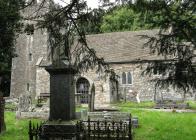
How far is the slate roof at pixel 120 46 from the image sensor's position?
107 ft

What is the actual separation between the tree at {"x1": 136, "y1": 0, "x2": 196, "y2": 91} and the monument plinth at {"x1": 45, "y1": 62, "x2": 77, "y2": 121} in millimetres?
2685

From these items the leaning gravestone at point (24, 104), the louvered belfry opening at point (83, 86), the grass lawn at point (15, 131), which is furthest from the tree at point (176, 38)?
the louvered belfry opening at point (83, 86)

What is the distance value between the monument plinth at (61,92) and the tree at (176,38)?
2685 millimetres

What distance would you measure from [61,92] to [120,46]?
23.3m

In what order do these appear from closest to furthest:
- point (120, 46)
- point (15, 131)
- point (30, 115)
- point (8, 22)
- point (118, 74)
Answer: point (8, 22), point (15, 131), point (30, 115), point (118, 74), point (120, 46)

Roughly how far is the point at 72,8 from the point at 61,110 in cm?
325

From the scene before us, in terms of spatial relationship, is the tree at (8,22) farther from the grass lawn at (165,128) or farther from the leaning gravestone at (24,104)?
the grass lawn at (165,128)

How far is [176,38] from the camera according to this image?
998 cm

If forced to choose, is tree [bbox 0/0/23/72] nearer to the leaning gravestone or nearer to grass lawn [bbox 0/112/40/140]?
the leaning gravestone

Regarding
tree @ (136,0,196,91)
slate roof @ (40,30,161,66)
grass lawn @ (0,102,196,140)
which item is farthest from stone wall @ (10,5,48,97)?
tree @ (136,0,196,91)

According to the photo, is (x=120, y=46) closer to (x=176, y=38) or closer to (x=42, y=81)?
(x=42, y=81)

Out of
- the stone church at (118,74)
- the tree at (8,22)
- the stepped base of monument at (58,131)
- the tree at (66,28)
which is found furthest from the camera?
the stone church at (118,74)

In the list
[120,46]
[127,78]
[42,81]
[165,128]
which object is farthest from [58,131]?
[42,81]

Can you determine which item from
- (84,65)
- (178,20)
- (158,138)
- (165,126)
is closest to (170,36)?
(178,20)
